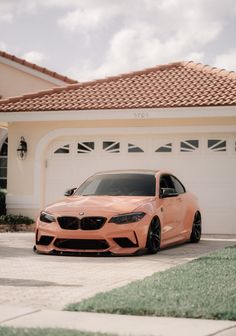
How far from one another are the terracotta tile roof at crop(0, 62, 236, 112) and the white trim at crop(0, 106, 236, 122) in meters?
0.12

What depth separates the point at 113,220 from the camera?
1281 centimetres

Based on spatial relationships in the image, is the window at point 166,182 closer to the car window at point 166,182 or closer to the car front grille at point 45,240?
the car window at point 166,182

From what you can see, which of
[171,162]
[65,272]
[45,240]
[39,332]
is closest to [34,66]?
[171,162]

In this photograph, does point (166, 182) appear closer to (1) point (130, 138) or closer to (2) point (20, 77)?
(1) point (130, 138)

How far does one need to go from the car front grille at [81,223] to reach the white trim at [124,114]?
720cm

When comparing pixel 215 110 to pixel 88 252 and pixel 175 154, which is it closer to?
pixel 175 154

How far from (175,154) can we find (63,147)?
307cm

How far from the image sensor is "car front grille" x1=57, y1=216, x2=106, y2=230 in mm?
12859

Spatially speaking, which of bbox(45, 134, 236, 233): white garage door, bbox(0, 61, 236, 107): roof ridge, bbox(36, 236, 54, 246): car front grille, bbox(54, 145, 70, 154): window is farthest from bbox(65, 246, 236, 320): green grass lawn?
bbox(0, 61, 236, 107): roof ridge

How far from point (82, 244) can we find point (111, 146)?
25.3 feet

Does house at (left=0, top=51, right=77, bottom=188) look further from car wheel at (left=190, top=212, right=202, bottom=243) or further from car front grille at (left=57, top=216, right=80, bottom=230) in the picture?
car front grille at (left=57, top=216, right=80, bottom=230)

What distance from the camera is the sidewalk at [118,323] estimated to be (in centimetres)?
652

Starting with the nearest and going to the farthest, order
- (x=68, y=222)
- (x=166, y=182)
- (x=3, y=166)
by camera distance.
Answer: (x=68, y=222) < (x=166, y=182) < (x=3, y=166)

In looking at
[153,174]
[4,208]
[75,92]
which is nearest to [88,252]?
[153,174]
